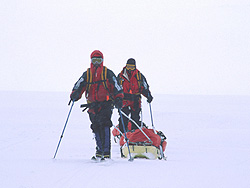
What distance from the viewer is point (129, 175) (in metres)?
4.03

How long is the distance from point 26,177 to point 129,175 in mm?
1219

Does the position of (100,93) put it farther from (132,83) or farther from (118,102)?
(132,83)

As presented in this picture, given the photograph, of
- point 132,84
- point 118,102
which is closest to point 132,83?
point 132,84

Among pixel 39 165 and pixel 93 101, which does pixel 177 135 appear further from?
pixel 39 165

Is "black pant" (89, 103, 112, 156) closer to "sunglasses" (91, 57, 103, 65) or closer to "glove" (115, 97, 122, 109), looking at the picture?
"glove" (115, 97, 122, 109)

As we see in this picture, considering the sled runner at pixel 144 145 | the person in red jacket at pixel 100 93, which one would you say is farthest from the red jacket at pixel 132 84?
the person in red jacket at pixel 100 93

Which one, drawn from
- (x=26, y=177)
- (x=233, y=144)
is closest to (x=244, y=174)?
(x=26, y=177)

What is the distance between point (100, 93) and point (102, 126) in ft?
1.81

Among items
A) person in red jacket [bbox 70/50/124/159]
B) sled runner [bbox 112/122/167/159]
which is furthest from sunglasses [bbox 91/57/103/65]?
sled runner [bbox 112/122/167/159]

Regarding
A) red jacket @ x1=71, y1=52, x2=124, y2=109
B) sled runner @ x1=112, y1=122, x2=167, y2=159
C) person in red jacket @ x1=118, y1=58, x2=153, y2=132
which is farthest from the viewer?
person in red jacket @ x1=118, y1=58, x2=153, y2=132

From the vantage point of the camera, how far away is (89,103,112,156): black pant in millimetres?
5383

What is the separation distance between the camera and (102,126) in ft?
17.8

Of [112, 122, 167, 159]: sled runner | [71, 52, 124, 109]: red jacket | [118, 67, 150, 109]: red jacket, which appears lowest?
[112, 122, 167, 159]: sled runner

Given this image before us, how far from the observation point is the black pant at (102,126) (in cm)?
538
